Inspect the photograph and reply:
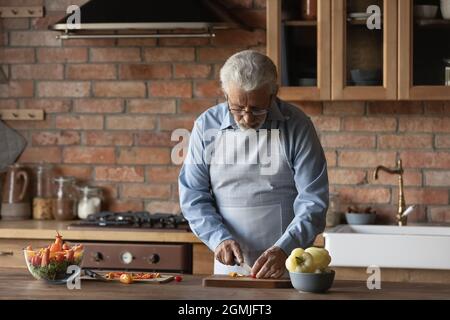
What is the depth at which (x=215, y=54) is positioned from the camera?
4855 mm

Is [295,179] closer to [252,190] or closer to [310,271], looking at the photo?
[252,190]

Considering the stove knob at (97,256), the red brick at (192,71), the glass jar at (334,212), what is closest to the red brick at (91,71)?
the red brick at (192,71)

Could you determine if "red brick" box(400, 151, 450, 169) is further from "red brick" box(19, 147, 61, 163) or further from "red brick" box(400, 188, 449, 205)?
"red brick" box(19, 147, 61, 163)

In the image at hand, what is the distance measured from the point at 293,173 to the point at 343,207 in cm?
142

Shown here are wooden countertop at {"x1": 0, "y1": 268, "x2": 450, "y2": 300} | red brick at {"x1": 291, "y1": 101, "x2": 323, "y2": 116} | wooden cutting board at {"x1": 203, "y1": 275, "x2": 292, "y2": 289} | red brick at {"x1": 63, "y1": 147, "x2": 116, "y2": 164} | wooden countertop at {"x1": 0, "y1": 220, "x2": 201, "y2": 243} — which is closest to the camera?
wooden countertop at {"x1": 0, "y1": 268, "x2": 450, "y2": 300}

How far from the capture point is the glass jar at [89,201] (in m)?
4.83

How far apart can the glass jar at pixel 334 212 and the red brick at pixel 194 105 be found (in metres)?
0.83

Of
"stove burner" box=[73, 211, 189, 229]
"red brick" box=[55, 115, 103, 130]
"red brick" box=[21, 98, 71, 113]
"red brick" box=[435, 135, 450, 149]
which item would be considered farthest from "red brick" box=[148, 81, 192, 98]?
"red brick" box=[435, 135, 450, 149]

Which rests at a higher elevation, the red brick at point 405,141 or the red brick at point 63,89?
the red brick at point 63,89

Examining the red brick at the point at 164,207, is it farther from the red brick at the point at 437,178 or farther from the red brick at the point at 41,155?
→ the red brick at the point at 437,178

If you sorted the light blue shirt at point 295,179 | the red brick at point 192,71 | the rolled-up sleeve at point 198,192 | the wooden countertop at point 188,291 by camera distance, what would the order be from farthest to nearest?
1. the red brick at point 192,71
2. the rolled-up sleeve at point 198,192
3. the light blue shirt at point 295,179
4. the wooden countertop at point 188,291

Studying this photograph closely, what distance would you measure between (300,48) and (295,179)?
4.28 feet

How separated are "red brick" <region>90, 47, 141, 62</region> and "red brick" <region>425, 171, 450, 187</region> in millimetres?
1654

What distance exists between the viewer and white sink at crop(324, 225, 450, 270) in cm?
401
